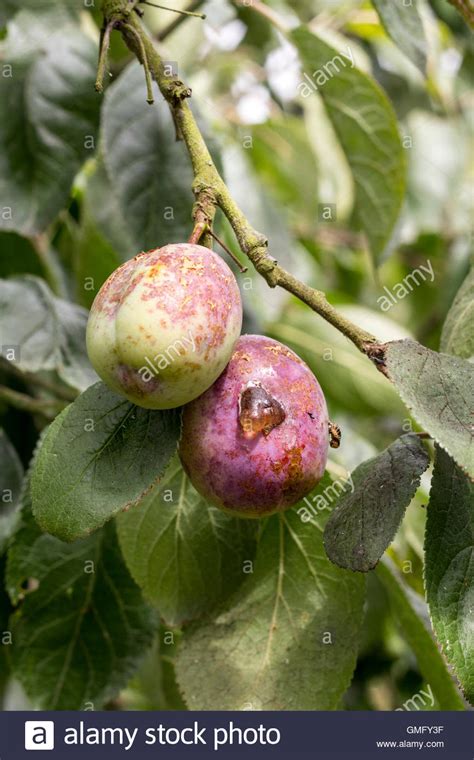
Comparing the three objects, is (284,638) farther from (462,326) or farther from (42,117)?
(42,117)

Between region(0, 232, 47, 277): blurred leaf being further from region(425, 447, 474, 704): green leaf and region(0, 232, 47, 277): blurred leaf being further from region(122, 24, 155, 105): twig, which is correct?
region(425, 447, 474, 704): green leaf

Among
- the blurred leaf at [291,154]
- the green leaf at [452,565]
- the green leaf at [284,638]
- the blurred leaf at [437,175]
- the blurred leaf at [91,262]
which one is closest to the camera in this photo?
the green leaf at [452,565]

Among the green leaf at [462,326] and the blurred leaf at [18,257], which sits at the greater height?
the green leaf at [462,326]

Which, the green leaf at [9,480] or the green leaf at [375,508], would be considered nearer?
the green leaf at [375,508]

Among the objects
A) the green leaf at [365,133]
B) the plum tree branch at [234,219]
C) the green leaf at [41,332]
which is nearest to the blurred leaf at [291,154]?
the green leaf at [365,133]

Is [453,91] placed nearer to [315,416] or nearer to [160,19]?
[160,19]


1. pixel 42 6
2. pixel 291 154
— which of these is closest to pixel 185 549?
pixel 42 6

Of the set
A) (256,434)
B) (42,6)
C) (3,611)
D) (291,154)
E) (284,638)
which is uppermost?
(256,434)

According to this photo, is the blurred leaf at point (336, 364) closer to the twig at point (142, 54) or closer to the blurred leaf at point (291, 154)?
the blurred leaf at point (291, 154)
